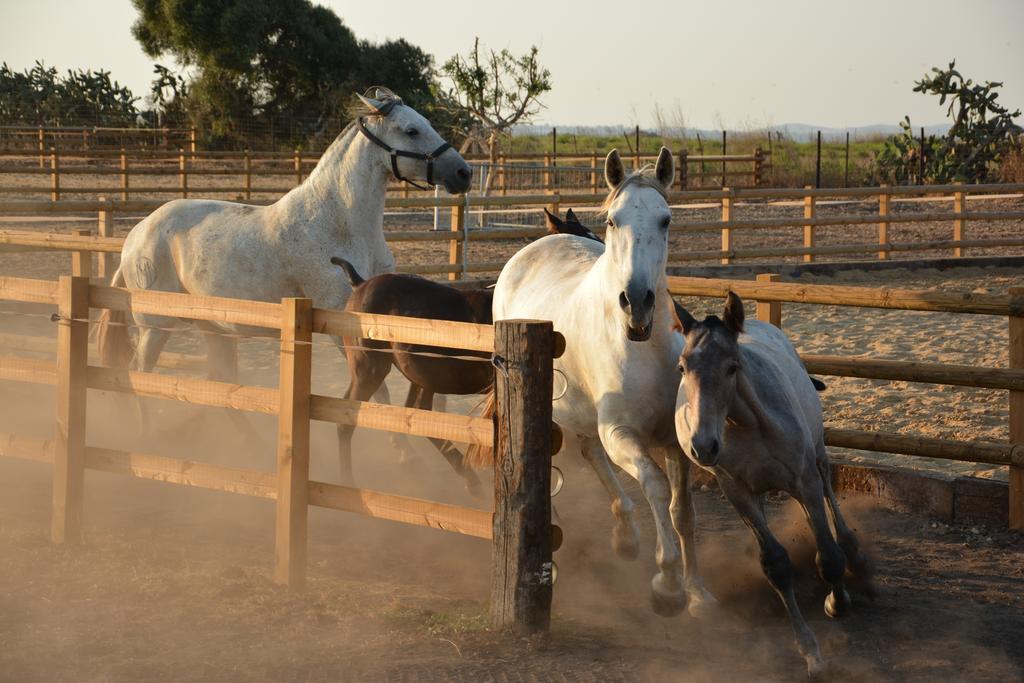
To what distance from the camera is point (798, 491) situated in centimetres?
433

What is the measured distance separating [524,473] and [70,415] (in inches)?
96.5

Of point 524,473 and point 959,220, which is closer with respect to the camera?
point 524,473

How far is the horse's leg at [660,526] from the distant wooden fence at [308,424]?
1.32 ft

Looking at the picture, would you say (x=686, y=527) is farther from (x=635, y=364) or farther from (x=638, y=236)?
(x=638, y=236)

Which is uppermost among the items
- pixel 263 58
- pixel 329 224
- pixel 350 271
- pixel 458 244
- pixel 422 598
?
pixel 263 58

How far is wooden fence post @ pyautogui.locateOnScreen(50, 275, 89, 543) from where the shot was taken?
209 inches

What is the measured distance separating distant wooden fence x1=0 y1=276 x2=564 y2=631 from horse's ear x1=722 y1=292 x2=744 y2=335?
0.61m

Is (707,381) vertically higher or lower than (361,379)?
higher

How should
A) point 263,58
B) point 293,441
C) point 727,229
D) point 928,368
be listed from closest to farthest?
point 293,441, point 928,368, point 727,229, point 263,58

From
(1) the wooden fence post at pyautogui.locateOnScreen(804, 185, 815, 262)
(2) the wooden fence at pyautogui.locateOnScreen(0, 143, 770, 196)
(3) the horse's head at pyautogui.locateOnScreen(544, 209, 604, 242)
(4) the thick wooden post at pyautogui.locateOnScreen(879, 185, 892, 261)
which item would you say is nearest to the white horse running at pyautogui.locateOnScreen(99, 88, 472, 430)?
(3) the horse's head at pyautogui.locateOnScreen(544, 209, 604, 242)

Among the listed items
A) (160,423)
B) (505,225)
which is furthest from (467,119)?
(160,423)

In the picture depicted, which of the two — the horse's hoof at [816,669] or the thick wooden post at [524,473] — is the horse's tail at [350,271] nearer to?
the thick wooden post at [524,473]

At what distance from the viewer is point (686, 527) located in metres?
4.64

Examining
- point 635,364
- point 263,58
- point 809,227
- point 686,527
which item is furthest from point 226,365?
point 263,58
